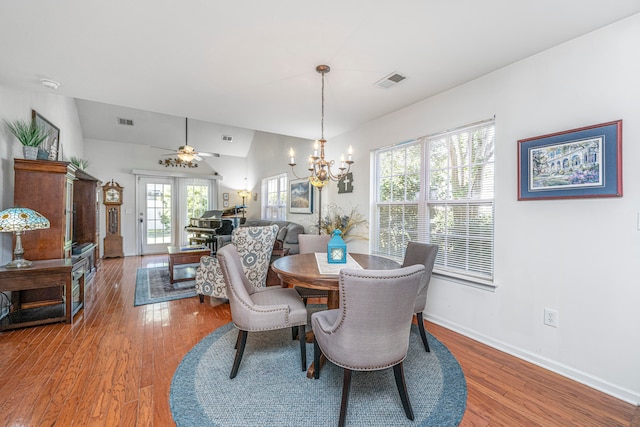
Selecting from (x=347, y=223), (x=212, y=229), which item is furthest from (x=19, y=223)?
(x=347, y=223)

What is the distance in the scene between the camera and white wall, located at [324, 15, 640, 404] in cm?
177

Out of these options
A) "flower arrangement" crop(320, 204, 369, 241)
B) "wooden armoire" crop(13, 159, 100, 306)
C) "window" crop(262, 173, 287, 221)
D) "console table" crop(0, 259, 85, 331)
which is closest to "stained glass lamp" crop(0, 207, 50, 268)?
"console table" crop(0, 259, 85, 331)

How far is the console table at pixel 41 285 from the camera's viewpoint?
257 centimetres

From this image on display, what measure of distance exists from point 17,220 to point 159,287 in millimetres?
1962

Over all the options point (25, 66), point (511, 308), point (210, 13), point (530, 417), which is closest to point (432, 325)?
point (511, 308)

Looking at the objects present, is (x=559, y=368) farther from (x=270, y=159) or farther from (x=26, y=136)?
(x=270, y=159)

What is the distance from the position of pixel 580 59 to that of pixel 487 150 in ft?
2.81

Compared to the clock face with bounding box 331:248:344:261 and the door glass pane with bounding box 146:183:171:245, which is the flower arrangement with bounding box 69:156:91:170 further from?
the clock face with bounding box 331:248:344:261

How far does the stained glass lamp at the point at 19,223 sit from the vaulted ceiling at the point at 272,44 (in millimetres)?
1327

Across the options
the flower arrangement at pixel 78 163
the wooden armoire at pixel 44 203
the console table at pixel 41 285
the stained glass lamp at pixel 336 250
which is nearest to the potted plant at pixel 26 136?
the wooden armoire at pixel 44 203

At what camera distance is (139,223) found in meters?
7.07

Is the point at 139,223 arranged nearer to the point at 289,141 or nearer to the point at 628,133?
the point at 289,141

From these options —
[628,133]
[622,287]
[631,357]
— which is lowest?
[631,357]

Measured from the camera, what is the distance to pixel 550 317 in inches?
83.1
